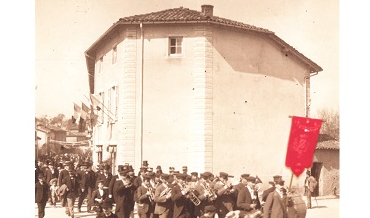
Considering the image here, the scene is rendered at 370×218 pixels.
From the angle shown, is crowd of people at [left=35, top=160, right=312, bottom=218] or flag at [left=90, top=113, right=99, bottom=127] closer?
crowd of people at [left=35, top=160, right=312, bottom=218]

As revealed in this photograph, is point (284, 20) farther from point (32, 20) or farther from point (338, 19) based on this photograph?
point (32, 20)

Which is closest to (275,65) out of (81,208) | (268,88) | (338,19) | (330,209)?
(268,88)

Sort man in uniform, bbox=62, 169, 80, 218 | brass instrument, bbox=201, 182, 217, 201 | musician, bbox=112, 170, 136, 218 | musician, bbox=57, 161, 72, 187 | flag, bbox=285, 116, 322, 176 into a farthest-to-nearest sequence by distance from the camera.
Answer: musician, bbox=57, 161, 72, 187, man in uniform, bbox=62, 169, 80, 218, musician, bbox=112, 170, 136, 218, brass instrument, bbox=201, 182, 217, 201, flag, bbox=285, 116, 322, 176

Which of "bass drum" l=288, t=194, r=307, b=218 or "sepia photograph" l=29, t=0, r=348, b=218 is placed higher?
"sepia photograph" l=29, t=0, r=348, b=218

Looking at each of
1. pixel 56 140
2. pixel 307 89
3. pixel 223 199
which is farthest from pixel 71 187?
pixel 307 89

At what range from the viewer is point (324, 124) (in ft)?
33.1

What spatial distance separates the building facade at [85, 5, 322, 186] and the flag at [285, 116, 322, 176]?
1529 millimetres

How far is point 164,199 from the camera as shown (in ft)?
33.1

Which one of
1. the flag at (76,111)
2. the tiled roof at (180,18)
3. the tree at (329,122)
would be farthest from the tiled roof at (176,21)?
the tree at (329,122)

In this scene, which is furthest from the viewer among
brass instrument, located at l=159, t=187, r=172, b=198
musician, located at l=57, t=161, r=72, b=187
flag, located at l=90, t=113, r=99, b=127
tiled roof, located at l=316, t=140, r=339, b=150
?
flag, located at l=90, t=113, r=99, b=127

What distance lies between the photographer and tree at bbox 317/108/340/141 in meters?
9.75

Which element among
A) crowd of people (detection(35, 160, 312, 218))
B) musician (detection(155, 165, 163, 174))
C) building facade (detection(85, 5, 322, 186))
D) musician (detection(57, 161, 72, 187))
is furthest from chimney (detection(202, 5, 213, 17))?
musician (detection(57, 161, 72, 187))

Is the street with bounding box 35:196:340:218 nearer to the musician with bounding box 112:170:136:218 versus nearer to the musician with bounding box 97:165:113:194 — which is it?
the musician with bounding box 97:165:113:194

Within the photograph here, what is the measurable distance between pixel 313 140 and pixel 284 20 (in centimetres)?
235
